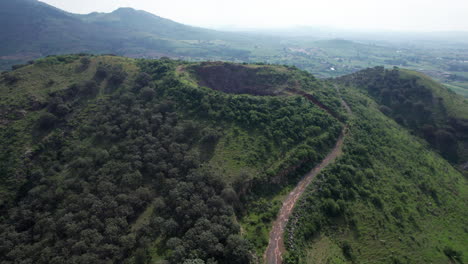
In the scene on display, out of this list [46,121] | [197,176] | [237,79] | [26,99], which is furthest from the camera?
[237,79]

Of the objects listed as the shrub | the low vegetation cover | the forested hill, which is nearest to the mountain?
the low vegetation cover

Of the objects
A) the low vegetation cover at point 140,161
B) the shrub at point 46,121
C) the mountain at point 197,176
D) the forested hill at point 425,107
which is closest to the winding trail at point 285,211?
the mountain at point 197,176

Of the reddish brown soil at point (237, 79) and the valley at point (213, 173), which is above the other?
the reddish brown soil at point (237, 79)

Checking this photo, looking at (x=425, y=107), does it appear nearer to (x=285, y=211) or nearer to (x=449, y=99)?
(x=449, y=99)

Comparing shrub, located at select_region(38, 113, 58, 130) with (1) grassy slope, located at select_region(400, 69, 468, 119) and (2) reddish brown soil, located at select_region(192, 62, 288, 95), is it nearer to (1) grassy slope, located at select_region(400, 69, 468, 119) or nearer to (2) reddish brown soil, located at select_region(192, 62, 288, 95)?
(2) reddish brown soil, located at select_region(192, 62, 288, 95)

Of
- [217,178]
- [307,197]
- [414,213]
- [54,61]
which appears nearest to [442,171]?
[414,213]

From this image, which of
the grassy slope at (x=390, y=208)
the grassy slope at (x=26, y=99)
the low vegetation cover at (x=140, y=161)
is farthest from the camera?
the grassy slope at (x=26, y=99)

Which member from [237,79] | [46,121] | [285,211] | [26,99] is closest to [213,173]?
[285,211]

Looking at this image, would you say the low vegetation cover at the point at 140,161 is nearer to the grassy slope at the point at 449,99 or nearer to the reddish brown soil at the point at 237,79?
the reddish brown soil at the point at 237,79
